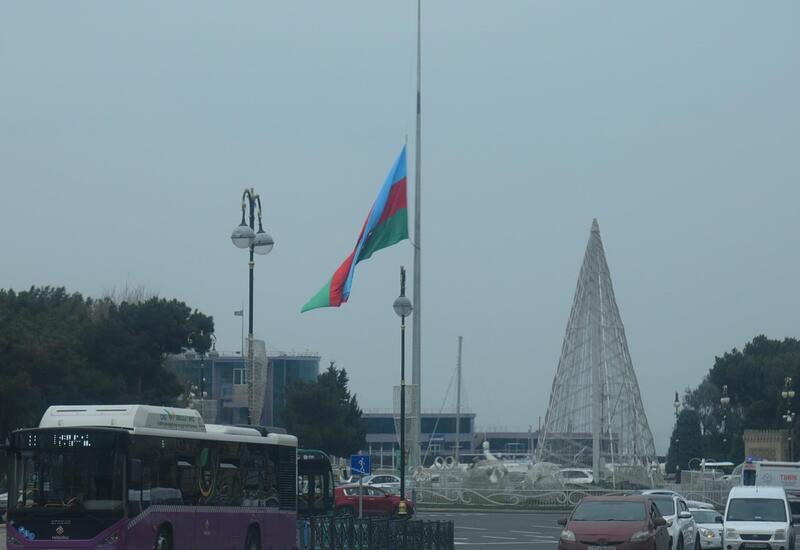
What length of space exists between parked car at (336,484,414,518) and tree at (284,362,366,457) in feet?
135

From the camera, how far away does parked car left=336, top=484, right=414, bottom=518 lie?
4369cm

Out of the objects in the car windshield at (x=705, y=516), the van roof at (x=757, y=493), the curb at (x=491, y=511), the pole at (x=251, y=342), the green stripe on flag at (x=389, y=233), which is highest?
the green stripe on flag at (x=389, y=233)

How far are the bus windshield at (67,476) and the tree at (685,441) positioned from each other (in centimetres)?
10819

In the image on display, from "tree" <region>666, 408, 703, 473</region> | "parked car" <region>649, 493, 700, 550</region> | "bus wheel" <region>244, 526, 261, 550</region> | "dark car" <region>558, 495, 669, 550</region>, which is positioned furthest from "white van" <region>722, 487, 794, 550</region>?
"tree" <region>666, 408, 703, 473</region>

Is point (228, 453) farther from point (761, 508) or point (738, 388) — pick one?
point (738, 388)

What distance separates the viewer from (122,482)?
67.2 ft

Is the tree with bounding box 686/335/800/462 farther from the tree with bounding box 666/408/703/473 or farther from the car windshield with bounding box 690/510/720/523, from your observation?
the car windshield with bounding box 690/510/720/523

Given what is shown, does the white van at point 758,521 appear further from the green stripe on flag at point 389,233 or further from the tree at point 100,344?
the tree at point 100,344

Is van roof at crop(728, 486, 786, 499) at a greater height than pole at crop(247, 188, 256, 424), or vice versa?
pole at crop(247, 188, 256, 424)

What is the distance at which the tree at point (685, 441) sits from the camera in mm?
126625

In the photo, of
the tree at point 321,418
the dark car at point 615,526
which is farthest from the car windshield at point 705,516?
the tree at point 321,418

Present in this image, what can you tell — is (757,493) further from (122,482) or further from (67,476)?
(67,476)

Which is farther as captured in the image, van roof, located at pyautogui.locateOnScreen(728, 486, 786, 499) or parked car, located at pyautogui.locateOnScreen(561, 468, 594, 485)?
parked car, located at pyautogui.locateOnScreen(561, 468, 594, 485)

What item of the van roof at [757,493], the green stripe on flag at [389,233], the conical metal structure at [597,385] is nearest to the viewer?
the van roof at [757,493]
